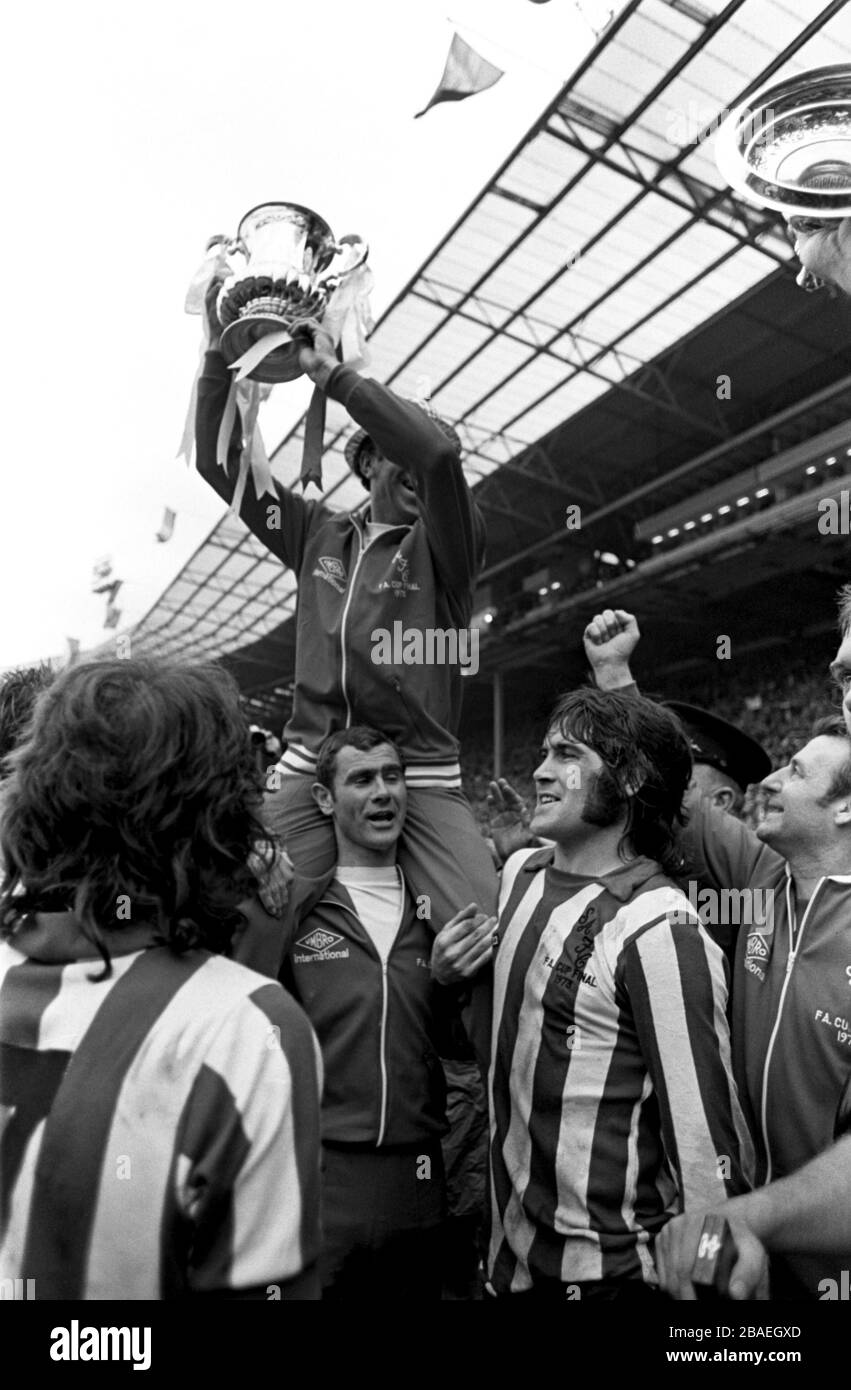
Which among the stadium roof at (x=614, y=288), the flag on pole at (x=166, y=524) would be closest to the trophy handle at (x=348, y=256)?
the stadium roof at (x=614, y=288)

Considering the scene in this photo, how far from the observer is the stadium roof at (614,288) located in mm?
8438

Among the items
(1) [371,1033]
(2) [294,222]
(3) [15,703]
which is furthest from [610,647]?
(3) [15,703]

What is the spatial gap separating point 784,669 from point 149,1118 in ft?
62.7

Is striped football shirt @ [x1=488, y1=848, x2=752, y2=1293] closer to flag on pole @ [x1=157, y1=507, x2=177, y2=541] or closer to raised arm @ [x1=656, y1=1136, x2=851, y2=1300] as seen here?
raised arm @ [x1=656, y1=1136, x2=851, y2=1300]

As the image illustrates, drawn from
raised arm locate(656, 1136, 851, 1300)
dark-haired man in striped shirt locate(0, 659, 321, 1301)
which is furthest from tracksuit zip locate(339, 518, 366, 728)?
raised arm locate(656, 1136, 851, 1300)

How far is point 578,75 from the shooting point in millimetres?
8961

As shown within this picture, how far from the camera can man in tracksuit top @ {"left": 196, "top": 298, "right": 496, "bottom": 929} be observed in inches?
95.3

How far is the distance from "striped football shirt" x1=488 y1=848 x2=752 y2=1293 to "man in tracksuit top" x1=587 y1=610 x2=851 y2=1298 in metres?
0.14

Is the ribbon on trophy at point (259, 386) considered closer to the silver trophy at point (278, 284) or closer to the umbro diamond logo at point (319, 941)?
the silver trophy at point (278, 284)

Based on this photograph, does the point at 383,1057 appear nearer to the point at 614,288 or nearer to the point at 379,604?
the point at 379,604

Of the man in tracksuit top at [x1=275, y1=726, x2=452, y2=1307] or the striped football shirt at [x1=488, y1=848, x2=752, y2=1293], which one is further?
the man in tracksuit top at [x1=275, y1=726, x2=452, y2=1307]

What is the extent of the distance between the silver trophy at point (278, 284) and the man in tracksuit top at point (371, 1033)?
94 centimetres
